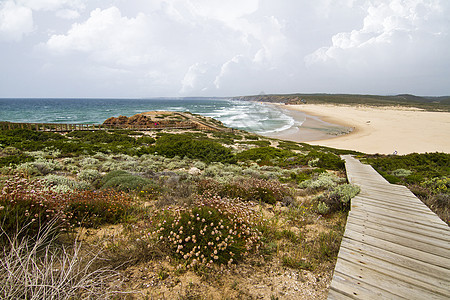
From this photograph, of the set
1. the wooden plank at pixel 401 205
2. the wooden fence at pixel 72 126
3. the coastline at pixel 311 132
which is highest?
the wooden fence at pixel 72 126

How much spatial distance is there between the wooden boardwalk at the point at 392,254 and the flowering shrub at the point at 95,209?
3914mm

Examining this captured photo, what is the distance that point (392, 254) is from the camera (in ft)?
10.3

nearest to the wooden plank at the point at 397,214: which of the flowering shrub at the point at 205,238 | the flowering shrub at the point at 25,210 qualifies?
the flowering shrub at the point at 205,238

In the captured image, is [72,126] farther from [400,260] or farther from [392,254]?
[400,260]

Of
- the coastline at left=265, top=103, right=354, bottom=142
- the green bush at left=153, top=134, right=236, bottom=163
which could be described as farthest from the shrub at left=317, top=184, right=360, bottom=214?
the coastline at left=265, top=103, right=354, bottom=142

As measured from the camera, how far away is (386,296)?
2391mm

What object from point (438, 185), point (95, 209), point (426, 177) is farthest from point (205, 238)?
point (426, 177)

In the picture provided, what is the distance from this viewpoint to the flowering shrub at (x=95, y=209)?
13.0 ft

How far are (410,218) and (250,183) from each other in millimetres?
3813

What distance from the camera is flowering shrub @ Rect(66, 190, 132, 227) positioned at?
395cm

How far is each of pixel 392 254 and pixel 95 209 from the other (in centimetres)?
515

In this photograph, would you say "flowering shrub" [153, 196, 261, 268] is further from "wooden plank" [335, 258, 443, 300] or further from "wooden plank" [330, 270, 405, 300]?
"wooden plank" [335, 258, 443, 300]

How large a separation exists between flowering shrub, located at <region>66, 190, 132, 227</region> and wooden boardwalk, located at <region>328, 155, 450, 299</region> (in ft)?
12.8

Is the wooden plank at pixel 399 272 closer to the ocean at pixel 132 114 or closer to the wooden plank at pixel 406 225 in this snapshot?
the wooden plank at pixel 406 225
